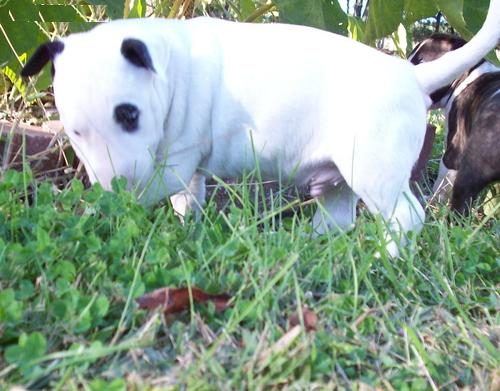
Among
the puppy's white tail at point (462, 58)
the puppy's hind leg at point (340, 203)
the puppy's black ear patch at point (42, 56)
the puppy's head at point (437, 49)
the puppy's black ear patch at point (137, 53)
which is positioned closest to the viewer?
the puppy's black ear patch at point (137, 53)

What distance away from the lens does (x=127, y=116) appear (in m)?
2.50

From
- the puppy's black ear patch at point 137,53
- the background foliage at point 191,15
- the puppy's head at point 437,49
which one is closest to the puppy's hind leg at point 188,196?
the puppy's black ear patch at point 137,53

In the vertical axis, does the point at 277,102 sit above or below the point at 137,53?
below

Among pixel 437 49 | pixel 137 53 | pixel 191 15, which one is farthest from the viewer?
pixel 437 49

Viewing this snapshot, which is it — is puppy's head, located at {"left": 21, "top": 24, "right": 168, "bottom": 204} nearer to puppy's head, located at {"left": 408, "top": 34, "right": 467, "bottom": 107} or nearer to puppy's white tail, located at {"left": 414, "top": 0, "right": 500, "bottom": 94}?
puppy's white tail, located at {"left": 414, "top": 0, "right": 500, "bottom": 94}

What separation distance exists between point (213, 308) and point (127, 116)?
3.40ft

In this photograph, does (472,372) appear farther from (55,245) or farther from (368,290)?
(55,245)

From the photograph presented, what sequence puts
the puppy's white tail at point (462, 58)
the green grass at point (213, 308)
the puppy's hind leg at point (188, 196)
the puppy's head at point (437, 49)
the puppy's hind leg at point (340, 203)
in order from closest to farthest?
the green grass at point (213, 308) → the puppy's white tail at point (462, 58) → the puppy's hind leg at point (188, 196) → the puppy's hind leg at point (340, 203) → the puppy's head at point (437, 49)

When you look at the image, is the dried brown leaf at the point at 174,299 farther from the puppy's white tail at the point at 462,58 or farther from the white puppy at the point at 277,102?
the puppy's white tail at the point at 462,58

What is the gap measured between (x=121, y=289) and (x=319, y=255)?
655 mm

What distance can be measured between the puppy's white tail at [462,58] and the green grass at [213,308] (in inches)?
35.4

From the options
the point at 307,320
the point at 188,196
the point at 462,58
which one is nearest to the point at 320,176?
the point at 188,196

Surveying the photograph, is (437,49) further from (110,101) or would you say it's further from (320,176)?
(110,101)

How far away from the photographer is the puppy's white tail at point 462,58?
291cm
